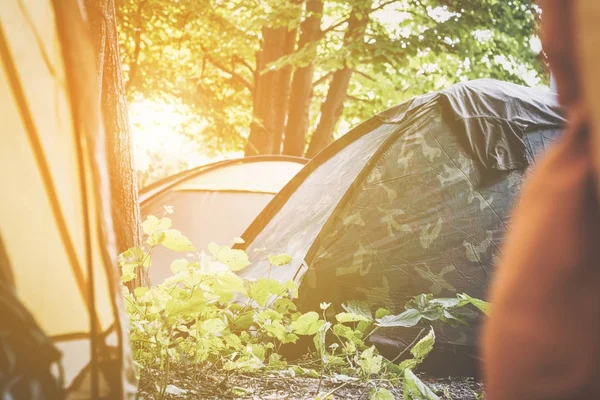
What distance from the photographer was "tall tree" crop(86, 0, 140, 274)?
2.48 meters

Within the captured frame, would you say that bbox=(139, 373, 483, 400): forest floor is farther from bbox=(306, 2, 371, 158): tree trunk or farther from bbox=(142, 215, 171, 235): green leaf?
bbox=(306, 2, 371, 158): tree trunk

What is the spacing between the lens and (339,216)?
293cm

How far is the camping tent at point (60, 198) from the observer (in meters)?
→ 0.84

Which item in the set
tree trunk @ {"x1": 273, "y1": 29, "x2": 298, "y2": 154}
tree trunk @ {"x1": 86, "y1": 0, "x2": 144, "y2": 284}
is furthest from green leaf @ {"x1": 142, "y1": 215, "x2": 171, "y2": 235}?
tree trunk @ {"x1": 273, "y1": 29, "x2": 298, "y2": 154}

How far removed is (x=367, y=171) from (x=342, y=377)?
129 cm

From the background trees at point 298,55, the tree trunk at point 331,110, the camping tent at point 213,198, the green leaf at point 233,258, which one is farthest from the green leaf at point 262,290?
the tree trunk at point 331,110

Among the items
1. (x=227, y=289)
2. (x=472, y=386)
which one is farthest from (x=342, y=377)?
(x=472, y=386)

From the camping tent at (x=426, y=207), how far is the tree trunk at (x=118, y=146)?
0.87 m

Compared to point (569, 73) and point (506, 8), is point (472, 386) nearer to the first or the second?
point (569, 73)

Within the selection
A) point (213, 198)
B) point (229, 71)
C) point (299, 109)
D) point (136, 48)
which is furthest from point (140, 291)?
point (229, 71)

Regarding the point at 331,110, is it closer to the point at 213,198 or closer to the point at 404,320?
the point at 213,198

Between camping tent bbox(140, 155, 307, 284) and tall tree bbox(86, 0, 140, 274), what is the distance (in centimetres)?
222

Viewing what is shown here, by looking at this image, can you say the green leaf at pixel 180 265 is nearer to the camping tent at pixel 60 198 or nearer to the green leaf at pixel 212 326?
the green leaf at pixel 212 326

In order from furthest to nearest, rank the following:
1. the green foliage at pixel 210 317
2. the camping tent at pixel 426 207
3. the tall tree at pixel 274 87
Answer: the tall tree at pixel 274 87 < the camping tent at pixel 426 207 < the green foliage at pixel 210 317
